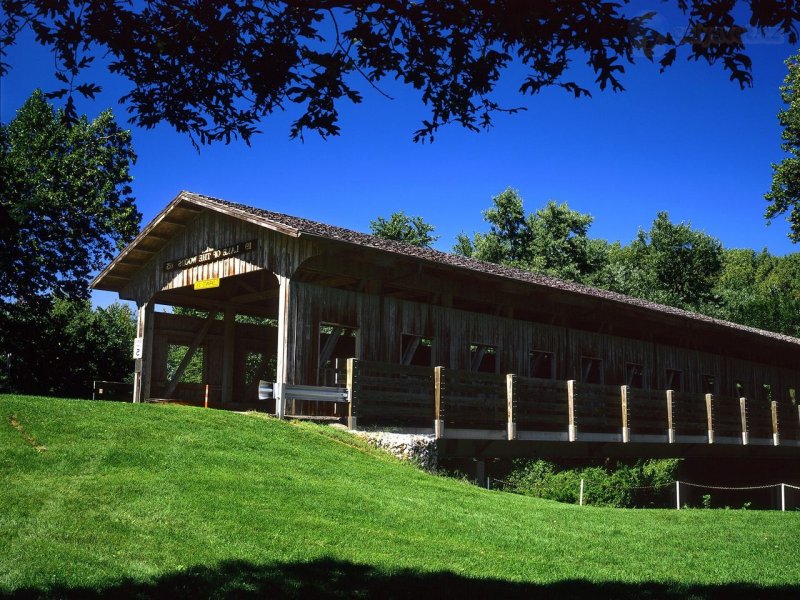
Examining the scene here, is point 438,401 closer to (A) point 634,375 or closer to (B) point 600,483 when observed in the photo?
(B) point 600,483

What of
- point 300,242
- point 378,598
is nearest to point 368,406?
point 300,242

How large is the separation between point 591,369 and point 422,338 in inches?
365

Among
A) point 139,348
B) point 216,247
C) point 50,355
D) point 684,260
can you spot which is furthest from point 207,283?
point 684,260

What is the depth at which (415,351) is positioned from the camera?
24125 millimetres

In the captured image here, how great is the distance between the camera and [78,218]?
39.0 m

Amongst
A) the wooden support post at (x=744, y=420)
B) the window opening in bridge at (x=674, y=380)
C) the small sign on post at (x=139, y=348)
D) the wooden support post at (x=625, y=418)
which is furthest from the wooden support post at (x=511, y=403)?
the window opening in bridge at (x=674, y=380)

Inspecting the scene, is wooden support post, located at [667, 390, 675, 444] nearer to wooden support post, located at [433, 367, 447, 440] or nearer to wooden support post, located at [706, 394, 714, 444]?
wooden support post, located at [706, 394, 714, 444]

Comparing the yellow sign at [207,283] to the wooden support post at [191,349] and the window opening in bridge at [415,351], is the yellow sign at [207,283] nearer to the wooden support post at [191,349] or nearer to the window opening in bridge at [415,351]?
the wooden support post at [191,349]

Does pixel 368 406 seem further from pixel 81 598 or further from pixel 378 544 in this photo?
pixel 81 598

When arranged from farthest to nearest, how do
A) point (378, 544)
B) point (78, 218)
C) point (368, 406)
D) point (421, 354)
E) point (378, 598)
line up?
1. point (78, 218)
2. point (421, 354)
3. point (368, 406)
4. point (378, 544)
5. point (378, 598)

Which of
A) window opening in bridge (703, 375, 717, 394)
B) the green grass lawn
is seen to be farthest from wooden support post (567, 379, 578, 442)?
window opening in bridge (703, 375, 717, 394)

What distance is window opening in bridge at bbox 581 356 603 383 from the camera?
2725cm

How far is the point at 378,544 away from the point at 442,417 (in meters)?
8.29

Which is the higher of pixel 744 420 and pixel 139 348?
pixel 139 348
